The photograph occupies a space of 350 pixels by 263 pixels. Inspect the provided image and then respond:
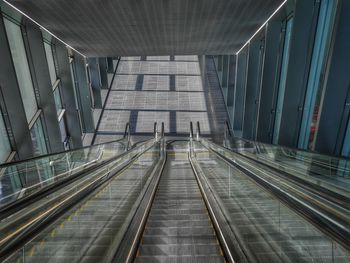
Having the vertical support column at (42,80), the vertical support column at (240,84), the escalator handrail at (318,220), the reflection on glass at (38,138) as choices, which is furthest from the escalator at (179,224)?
the vertical support column at (240,84)

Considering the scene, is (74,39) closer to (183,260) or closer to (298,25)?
(298,25)

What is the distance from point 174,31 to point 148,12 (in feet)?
6.70

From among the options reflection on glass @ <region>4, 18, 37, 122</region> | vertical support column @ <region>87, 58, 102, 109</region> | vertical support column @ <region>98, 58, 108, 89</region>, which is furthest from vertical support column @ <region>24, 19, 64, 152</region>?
vertical support column @ <region>98, 58, 108, 89</region>

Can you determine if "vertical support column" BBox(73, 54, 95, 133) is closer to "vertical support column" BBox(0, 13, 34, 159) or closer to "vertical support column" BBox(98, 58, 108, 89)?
"vertical support column" BBox(98, 58, 108, 89)

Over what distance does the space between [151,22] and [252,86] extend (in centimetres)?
548

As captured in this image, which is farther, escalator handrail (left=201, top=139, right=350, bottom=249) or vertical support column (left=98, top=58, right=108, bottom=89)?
vertical support column (left=98, top=58, right=108, bottom=89)

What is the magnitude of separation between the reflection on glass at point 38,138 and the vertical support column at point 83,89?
4.99 m

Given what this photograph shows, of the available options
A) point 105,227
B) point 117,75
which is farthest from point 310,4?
point 117,75

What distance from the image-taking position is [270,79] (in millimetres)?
9508

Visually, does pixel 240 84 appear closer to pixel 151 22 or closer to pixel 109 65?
pixel 151 22

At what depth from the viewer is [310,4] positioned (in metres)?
6.80

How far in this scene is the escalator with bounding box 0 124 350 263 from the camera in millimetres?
1630

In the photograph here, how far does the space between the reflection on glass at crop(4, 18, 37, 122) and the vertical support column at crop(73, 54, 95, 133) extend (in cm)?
500

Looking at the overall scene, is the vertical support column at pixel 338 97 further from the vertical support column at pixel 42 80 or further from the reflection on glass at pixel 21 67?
the vertical support column at pixel 42 80
